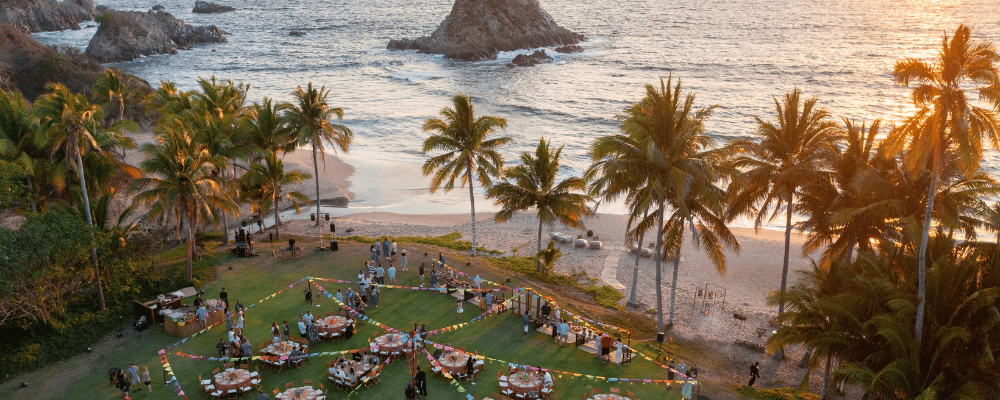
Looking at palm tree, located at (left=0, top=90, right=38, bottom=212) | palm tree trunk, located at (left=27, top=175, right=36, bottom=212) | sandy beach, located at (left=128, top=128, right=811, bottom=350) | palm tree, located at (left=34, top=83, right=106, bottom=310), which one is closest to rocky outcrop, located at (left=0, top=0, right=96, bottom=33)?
sandy beach, located at (left=128, top=128, right=811, bottom=350)

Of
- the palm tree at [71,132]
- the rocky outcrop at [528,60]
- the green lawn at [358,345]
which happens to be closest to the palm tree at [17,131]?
the palm tree at [71,132]

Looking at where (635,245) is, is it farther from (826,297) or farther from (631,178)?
(826,297)

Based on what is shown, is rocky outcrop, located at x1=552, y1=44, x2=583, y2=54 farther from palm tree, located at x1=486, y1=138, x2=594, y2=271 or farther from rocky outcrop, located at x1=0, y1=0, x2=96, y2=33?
rocky outcrop, located at x1=0, y1=0, x2=96, y2=33

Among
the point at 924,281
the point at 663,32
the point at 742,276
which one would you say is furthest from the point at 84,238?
the point at 663,32

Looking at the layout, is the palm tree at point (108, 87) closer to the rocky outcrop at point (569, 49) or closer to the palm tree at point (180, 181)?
the palm tree at point (180, 181)

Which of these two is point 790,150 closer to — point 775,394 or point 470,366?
point 775,394

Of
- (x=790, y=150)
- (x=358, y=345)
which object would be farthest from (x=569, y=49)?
(x=358, y=345)
